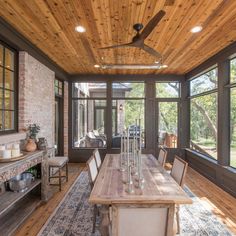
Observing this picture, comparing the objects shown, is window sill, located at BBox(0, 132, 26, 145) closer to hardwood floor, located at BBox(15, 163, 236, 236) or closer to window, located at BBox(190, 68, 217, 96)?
hardwood floor, located at BBox(15, 163, 236, 236)

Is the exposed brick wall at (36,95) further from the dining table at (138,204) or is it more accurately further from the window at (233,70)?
the window at (233,70)

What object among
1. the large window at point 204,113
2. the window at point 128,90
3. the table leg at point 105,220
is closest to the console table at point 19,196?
the table leg at point 105,220

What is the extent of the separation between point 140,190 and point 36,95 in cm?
317

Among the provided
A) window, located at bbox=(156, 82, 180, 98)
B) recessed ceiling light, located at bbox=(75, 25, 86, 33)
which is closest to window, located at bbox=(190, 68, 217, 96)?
window, located at bbox=(156, 82, 180, 98)

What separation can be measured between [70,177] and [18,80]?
2.64 m

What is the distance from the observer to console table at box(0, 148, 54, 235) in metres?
2.64

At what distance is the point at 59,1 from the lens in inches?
103

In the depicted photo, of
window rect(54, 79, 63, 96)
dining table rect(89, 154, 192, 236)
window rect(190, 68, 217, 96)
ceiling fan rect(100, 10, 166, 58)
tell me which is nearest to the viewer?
dining table rect(89, 154, 192, 236)

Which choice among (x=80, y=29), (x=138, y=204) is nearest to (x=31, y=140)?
(x=80, y=29)

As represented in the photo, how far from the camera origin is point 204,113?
604cm

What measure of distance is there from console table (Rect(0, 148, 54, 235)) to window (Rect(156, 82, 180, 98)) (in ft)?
15.2

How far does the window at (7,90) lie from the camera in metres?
3.51

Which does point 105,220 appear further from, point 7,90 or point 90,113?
point 90,113

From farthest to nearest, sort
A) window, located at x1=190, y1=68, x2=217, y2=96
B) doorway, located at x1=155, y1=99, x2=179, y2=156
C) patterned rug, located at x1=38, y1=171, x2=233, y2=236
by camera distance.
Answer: doorway, located at x1=155, y1=99, x2=179, y2=156, window, located at x1=190, y1=68, x2=217, y2=96, patterned rug, located at x1=38, y1=171, x2=233, y2=236
